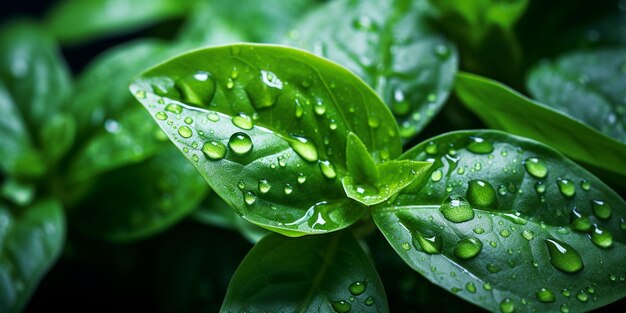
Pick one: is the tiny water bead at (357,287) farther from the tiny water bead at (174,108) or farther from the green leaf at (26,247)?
the green leaf at (26,247)

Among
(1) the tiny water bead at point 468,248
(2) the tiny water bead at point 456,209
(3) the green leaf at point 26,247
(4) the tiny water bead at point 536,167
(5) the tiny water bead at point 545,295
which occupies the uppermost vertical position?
(4) the tiny water bead at point 536,167

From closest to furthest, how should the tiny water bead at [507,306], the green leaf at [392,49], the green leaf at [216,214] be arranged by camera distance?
the tiny water bead at [507,306] < the green leaf at [392,49] < the green leaf at [216,214]

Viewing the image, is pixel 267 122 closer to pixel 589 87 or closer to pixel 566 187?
pixel 566 187

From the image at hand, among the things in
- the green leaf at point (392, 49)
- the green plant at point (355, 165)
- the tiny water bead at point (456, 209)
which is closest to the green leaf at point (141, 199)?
the green plant at point (355, 165)

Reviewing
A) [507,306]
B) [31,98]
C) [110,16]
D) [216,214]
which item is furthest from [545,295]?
[110,16]

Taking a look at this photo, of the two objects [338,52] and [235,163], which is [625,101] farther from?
[235,163]

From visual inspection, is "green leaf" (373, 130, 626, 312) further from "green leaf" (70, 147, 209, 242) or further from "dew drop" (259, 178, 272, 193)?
"green leaf" (70, 147, 209, 242)

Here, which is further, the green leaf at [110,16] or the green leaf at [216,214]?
the green leaf at [110,16]
